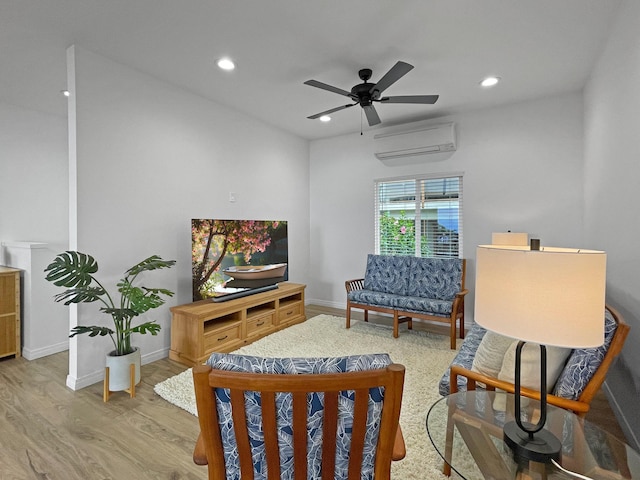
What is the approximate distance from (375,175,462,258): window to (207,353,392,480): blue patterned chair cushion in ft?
12.4

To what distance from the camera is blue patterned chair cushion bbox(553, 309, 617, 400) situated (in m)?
1.43

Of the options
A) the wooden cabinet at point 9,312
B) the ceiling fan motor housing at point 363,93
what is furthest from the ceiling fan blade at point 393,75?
the wooden cabinet at point 9,312

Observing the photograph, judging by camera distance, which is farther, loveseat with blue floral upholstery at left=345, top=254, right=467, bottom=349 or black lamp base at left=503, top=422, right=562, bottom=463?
loveseat with blue floral upholstery at left=345, top=254, right=467, bottom=349

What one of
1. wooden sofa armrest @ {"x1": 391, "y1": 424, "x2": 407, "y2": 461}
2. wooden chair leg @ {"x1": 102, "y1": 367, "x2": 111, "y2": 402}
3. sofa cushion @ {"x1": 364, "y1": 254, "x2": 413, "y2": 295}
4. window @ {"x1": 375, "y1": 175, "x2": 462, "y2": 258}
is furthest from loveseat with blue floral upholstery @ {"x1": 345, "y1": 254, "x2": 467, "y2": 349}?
wooden chair leg @ {"x1": 102, "y1": 367, "x2": 111, "y2": 402}

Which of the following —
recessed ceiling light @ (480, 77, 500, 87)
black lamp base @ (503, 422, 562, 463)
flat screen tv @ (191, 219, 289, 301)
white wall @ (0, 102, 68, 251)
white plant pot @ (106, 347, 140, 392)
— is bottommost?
white plant pot @ (106, 347, 140, 392)

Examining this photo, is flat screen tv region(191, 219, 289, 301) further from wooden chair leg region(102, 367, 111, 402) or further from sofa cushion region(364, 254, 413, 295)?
sofa cushion region(364, 254, 413, 295)

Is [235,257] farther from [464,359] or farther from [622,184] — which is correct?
[622,184]

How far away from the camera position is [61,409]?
7.50 feet

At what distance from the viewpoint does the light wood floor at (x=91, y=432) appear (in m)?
1.74

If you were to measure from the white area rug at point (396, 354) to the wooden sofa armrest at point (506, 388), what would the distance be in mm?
464

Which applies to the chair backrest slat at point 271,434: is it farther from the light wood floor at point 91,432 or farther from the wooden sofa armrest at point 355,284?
the wooden sofa armrest at point 355,284

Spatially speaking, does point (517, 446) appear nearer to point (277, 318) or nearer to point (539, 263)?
point (539, 263)

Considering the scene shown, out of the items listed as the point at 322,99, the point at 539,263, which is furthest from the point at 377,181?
the point at 539,263

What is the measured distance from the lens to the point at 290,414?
0.95 m
